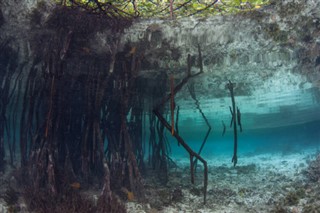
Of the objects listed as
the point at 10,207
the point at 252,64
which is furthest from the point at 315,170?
the point at 10,207

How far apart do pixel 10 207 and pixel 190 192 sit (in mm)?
5178

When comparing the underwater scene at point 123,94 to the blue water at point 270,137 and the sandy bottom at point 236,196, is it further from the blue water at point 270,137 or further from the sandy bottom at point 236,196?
the blue water at point 270,137

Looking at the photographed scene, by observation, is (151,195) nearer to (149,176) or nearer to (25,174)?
(149,176)

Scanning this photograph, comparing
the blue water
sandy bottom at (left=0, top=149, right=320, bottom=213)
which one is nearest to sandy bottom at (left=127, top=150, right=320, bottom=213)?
sandy bottom at (left=0, top=149, right=320, bottom=213)

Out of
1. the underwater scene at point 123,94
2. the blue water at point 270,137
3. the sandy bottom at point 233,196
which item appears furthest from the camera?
the blue water at point 270,137

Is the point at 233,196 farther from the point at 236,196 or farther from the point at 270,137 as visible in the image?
the point at 270,137

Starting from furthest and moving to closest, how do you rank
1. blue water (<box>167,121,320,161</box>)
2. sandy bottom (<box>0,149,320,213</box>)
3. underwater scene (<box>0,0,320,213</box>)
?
blue water (<box>167,121,320,161</box>), underwater scene (<box>0,0,320,213</box>), sandy bottom (<box>0,149,320,213</box>)

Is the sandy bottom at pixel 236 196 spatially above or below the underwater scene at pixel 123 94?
below

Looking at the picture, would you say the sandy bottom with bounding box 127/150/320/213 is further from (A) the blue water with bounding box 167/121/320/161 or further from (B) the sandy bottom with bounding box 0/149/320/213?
(A) the blue water with bounding box 167/121/320/161

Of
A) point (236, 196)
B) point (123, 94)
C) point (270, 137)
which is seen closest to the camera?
point (236, 196)

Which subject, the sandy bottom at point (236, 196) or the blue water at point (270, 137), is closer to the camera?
the sandy bottom at point (236, 196)

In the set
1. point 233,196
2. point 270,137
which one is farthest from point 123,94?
point 270,137

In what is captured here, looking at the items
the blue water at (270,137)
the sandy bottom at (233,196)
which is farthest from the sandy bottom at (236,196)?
the blue water at (270,137)

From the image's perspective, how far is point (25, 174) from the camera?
7891 millimetres
